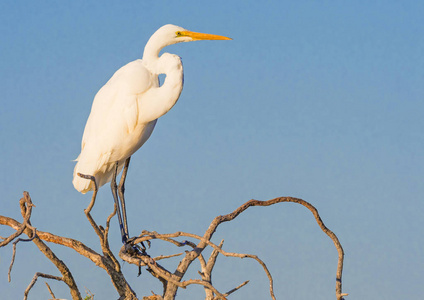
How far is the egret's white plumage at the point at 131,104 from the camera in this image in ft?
18.4

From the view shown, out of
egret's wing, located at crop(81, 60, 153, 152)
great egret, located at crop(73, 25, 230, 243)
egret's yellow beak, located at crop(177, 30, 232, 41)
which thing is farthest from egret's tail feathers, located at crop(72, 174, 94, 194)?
egret's yellow beak, located at crop(177, 30, 232, 41)

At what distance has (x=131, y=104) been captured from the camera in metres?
5.74

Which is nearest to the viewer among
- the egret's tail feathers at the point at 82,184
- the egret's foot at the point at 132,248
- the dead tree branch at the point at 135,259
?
the dead tree branch at the point at 135,259

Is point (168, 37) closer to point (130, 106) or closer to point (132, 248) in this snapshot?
point (130, 106)

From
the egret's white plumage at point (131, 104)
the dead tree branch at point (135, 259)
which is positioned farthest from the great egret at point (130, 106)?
the dead tree branch at point (135, 259)

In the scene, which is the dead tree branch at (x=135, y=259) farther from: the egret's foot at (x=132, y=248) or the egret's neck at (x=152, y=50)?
the egret's neck at (x=152, y=50)

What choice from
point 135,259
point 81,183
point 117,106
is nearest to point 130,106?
point 117,106

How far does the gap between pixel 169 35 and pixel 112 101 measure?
2.76 ft

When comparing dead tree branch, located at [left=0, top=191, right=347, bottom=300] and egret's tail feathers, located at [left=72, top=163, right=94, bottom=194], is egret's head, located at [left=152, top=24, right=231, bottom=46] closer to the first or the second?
egret's tail feathers, located at [left=72, top=163, right=94, bottom=194]

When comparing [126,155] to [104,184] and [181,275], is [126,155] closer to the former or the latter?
[104,184]

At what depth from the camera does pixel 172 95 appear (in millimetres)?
5512

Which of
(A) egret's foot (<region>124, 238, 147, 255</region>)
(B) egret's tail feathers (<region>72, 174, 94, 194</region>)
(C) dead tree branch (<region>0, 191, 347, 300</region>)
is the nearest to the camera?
(C) dead tree branch (<region>0, 191, 347, 300</region>)

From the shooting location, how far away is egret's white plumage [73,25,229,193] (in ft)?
18.4

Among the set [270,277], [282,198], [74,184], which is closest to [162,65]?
[74,184]
